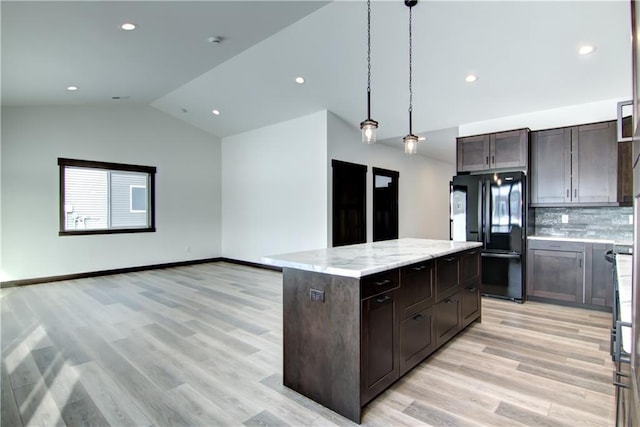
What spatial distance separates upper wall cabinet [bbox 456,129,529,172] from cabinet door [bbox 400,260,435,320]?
296 cm

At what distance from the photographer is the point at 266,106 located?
20.3 feet

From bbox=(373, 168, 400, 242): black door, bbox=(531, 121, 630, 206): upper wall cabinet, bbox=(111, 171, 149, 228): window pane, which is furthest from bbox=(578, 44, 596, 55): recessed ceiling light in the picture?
bbox=(111, 171, 149, 228): window pane

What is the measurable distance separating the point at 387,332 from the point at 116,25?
3.87 metres

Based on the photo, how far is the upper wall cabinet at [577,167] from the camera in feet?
13.9

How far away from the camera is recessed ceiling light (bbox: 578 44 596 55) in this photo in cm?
348

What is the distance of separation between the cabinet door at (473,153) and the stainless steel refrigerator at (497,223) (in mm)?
332

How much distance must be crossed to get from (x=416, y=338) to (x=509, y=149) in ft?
11.7

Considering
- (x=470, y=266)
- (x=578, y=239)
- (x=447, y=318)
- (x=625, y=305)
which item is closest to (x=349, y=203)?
(x=470, y=266)

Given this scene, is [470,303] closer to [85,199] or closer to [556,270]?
[556,270]

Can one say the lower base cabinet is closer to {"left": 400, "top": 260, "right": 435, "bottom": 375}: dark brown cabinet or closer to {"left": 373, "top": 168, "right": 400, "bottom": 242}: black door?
{"left": 400, "top": 260, "right": 435, "bottom": 375}: dark brown cabinet

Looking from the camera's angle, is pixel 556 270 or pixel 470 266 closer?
pixel 470 266

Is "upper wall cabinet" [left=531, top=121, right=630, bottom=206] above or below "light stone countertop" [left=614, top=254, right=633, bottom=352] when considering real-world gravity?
above

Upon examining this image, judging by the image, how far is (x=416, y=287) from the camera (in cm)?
257

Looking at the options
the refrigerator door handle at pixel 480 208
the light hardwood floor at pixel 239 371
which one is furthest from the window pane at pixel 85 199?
the refrigerator door handle at pixel 480 208
